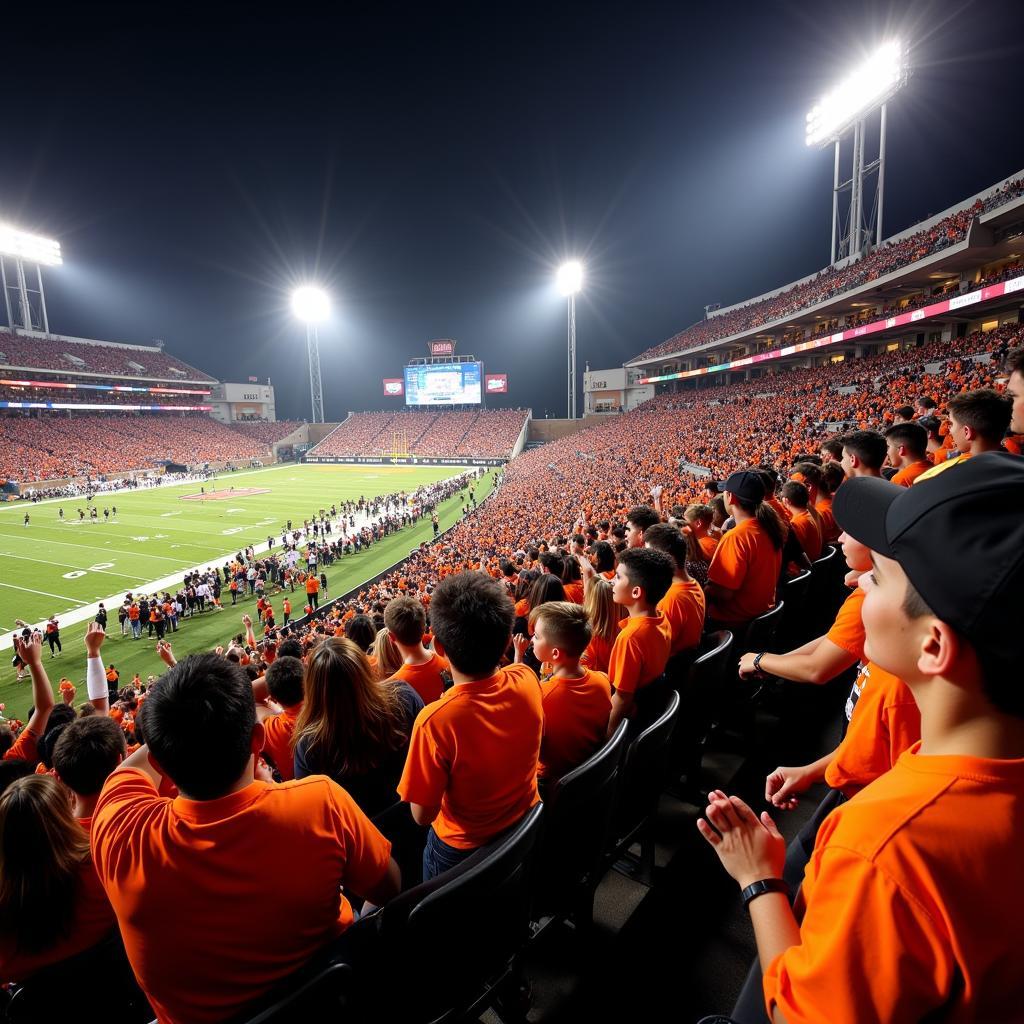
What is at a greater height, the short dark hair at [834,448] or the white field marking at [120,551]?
the short dark hair at [834,448]

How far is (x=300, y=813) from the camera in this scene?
5.76 feet

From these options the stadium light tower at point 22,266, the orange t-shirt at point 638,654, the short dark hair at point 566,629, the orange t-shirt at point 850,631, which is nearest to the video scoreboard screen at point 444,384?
the stadium light tower at point 22,266

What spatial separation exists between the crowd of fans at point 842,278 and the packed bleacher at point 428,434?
20.8m

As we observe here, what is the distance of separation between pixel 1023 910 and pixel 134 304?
104391 mm

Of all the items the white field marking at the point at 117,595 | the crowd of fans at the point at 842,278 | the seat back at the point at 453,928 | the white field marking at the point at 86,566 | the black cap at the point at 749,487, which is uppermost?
the crowd of fans at the point at 842,278

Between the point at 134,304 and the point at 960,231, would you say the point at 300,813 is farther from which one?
the point at 134,304

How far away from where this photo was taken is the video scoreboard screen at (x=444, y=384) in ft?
257

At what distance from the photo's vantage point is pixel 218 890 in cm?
161

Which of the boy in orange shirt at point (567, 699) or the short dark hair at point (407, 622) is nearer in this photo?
the boy in orange shirt at point (567, 699)

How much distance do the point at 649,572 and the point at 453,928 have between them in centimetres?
225

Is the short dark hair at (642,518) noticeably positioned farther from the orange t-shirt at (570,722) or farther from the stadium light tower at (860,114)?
the stadium light tower at (860,114)

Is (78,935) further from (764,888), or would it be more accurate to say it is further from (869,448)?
(869,448)

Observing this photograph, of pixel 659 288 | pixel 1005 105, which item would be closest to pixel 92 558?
pixel 1005 105

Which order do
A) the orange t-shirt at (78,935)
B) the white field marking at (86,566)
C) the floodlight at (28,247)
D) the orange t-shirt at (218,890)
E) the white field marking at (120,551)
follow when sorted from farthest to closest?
1. the floodlight at (28,247)
2. the white field marking at (120,551)
3. the white field marking at (86,566)
4. the orange t-shirt at (78,935)
5. the orange t-shirt at (218,890)
